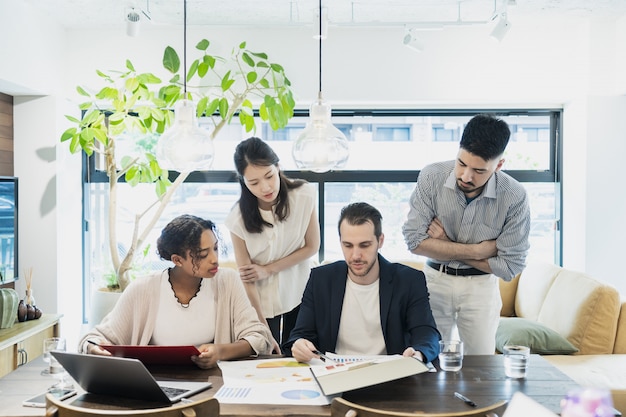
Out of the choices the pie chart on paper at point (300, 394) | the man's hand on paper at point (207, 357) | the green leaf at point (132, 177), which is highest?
the green leaf at point (132, 177)

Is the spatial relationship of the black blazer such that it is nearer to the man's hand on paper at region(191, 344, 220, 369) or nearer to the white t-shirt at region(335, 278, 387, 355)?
the white t-shirt at region(335, 278, 387, 355)

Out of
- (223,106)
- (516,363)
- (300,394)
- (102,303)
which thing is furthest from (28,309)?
(516,363)

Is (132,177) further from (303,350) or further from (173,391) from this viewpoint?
(173,391)

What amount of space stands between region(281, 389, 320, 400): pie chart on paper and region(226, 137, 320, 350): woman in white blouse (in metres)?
0.90

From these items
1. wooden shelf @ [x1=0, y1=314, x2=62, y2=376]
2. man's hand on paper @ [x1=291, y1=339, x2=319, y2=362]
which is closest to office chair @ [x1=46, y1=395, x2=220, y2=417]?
man's hand on paper @ [x1=291, y1=339, x2=319, y2=362]

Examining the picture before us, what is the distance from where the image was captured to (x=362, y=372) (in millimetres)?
1898

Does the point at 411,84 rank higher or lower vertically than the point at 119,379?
higher

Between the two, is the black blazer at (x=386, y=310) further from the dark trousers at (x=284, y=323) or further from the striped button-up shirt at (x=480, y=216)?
the dark trousers at (x=284, y=323)

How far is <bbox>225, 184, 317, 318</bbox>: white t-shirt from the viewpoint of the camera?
2.84 m

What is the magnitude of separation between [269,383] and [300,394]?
5.2 inches

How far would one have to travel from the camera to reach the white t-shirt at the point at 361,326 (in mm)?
2369

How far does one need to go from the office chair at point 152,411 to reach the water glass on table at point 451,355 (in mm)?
797

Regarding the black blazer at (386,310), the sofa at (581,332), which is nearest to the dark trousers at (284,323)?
the black blazer at (386,310)

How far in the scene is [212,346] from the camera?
7.14 ft
